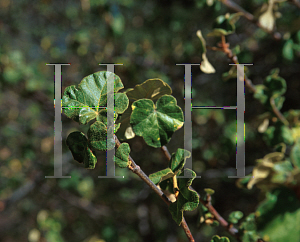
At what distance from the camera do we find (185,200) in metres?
0.29

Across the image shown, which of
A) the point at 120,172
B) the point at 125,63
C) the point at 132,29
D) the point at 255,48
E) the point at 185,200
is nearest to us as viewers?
the point at 185,200

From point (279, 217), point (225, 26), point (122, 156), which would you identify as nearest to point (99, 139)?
point (122, 156)

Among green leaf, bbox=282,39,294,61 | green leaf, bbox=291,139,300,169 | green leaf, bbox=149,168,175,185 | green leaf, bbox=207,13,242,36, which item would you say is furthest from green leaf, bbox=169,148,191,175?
green leaf, bbox=282,39,294,61

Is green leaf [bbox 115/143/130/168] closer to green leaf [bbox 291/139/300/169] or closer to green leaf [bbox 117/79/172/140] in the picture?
green leaf [bbox 117/79/172/140]

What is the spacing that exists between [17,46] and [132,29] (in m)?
1.83

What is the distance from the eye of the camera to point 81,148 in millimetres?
307

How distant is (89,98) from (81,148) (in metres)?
0.06

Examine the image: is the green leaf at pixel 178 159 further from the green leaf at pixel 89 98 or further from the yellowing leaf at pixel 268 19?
the yellowing leaf at pixel 268 19

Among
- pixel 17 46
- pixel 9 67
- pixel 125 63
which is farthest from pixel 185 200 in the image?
pixel 17 46

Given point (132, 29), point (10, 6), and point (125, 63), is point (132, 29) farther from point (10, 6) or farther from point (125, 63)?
point (10, 6)

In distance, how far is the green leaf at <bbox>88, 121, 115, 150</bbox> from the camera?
28 cm

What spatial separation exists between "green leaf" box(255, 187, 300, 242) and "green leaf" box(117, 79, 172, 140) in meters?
0.18

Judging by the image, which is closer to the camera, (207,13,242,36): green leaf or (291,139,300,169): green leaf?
(291,139,300,169): green leaf

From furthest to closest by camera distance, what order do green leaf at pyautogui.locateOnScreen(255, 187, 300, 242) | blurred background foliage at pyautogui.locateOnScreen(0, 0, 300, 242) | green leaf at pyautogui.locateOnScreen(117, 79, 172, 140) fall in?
blurred background foliage at pyautogui.locateOnScreen(0, 0, 300, 242) → green leaf at pyautogui.locateOnScreen(117, 79, 172, 140) → green leaf at pyautogui.locateOnScreen(255, 187, 300, 242)
